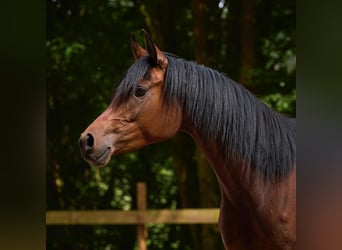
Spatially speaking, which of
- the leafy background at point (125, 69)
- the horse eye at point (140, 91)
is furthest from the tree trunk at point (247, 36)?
the horse eye at point (140, 91)

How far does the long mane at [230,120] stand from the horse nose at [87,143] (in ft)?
0.98

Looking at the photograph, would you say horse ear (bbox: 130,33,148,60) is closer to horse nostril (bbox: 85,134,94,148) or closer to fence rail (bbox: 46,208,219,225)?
horse nostril (bbox: 85,134,94,148)

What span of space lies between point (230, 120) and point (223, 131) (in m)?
0.05

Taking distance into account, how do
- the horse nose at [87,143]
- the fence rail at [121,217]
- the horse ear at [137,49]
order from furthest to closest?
1. the fence rail at [121,217]
2. the horse ear at [137,49]
3. the horse nose at [87,143]

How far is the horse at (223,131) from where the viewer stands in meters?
1.97

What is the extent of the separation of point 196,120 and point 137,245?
7.17 feet

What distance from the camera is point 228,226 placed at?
2059 millimetres

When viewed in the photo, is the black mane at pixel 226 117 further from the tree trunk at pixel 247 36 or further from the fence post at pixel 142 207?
the fence post at pixel 142 207

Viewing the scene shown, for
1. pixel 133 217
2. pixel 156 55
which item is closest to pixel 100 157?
pixel 156 55

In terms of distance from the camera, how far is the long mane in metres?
1.98

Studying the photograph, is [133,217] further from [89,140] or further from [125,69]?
[89,140]

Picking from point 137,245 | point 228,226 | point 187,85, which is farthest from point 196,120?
point 137,245

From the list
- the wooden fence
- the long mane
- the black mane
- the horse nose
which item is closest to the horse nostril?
the horse nose
